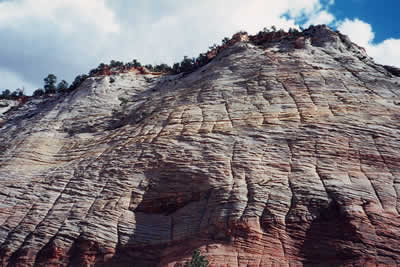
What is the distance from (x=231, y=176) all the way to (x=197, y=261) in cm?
467

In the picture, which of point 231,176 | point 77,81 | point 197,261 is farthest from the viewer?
point 77,81

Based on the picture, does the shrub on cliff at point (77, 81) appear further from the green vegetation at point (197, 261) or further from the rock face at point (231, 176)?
the green vegetation at point (197, 261)

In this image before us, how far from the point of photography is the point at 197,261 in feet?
41.7

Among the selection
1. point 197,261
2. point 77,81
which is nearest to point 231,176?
point 197,261

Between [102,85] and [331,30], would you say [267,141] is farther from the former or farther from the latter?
[102,85]

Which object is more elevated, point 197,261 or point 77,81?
point 77,81

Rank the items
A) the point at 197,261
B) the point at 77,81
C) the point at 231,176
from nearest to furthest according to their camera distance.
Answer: the point at 197,261
the point at 231,176
the point at 77,81

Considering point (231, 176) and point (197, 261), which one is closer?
point (197, 261)

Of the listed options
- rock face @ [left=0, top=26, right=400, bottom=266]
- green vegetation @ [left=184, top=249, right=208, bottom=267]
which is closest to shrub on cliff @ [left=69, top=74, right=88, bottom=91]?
rock face @ [left=0, top=26, right=400, bottom=266]

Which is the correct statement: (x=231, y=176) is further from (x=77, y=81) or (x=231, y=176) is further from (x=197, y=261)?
(x=77, y=81)

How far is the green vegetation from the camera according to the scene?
1259cm

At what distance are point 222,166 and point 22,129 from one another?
55.4 ft

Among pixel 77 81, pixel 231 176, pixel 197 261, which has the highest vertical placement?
pixel 77 81

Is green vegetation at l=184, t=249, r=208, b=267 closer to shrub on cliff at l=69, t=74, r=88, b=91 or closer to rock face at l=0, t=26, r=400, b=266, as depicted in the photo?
rock face at l=0, t=26, r=400, b=266
